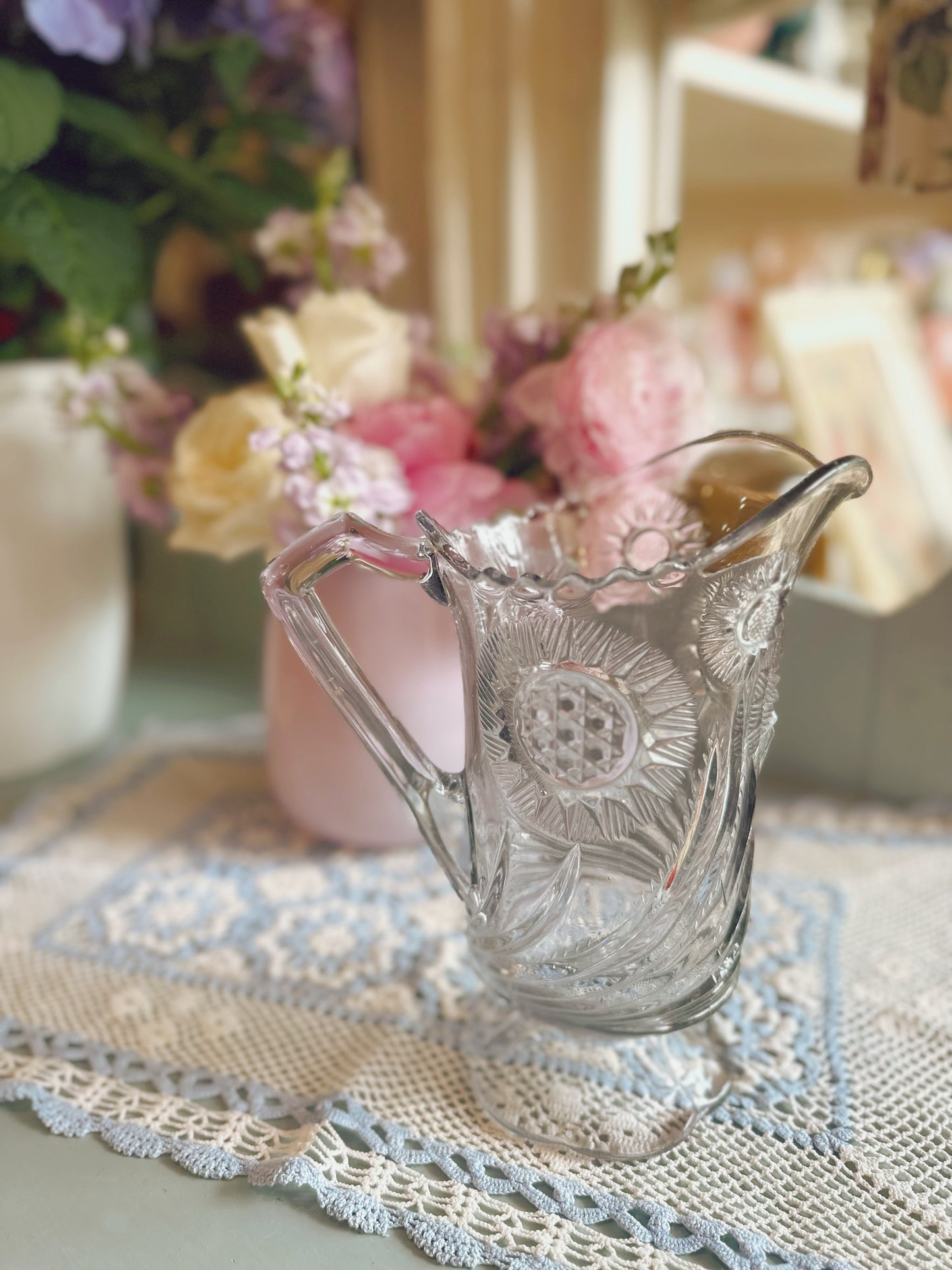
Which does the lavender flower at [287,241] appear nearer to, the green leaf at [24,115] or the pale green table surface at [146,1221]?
the green leaf at [24,115]

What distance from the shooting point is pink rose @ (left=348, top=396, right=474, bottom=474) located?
1.52ft

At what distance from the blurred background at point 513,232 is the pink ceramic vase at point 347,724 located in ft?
0.56

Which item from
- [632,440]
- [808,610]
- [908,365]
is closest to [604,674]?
[632,440]

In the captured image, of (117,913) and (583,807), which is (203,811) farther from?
(583,807)

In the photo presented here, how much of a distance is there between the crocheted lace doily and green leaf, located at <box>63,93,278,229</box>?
357 millimetres

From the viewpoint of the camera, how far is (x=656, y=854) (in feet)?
1.10

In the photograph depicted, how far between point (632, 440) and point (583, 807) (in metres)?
0.18

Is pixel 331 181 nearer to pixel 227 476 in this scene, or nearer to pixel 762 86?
pixel 227 476

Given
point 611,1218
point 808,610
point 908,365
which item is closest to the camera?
point 611,1218

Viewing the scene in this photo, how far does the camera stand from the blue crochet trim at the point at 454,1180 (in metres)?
0.31

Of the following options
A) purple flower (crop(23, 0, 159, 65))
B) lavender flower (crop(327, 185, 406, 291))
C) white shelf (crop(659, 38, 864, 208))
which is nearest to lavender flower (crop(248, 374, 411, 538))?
lavender flower (crop(327, 185, 406, 291))

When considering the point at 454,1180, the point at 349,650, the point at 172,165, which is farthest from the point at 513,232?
the point at 454,1180

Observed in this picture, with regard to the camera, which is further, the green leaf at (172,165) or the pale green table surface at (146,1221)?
the green leaf at (172,165)

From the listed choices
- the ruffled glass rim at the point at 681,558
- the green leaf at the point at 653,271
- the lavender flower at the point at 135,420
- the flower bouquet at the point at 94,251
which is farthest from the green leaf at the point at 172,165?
the ruffled glass rim at the point at 681,558
